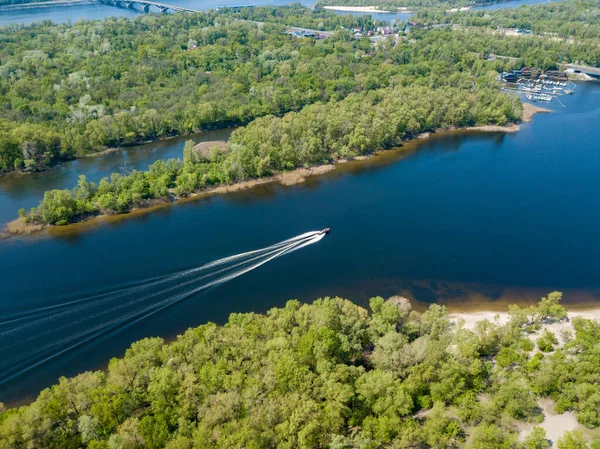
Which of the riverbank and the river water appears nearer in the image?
the river water

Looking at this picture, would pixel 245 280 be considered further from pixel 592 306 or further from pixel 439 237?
pixel 592 306

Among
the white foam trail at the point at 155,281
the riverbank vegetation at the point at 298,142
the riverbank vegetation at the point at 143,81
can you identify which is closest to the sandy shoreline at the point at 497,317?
the white foam trail at the point at 155,281

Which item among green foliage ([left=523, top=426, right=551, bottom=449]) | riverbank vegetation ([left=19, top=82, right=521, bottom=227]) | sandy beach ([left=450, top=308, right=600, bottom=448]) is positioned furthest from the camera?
riverbank vegetation ([left=19, top=82, right=521, bottom=227])

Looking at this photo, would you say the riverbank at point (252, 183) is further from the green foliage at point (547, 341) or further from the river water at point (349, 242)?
the green foliage at point (547, 341)

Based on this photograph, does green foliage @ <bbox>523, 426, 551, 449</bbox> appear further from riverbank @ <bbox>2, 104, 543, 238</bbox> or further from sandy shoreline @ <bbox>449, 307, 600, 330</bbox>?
riverbank @ <bbox>2, 104, 543, 238</bbox>

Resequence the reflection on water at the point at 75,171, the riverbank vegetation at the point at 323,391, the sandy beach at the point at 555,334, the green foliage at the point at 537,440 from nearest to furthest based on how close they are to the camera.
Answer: the riverbank vegetation at the point at 323,391 → the green foliage at the point at 537,440 → the sandy beach at the point at 555,334 → the reflection on water at the point at 75,171

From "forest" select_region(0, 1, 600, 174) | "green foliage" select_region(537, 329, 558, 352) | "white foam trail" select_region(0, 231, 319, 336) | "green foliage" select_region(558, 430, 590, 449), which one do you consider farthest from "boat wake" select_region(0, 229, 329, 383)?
"forest" select_region(0, 1, 600, 174)
